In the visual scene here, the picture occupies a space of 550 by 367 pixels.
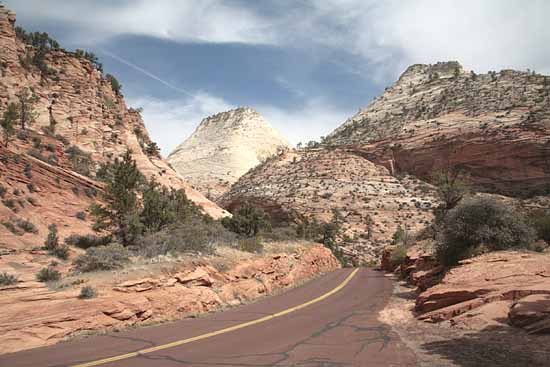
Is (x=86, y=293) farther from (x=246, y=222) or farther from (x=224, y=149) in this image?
(x=224, y=149)

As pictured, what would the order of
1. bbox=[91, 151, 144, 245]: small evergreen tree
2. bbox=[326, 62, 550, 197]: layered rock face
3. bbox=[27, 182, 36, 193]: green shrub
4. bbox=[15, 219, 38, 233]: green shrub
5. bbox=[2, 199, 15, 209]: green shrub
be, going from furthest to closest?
bbox=[326, 62, 550, 197]: layered rock face < bbox=[27, 182, 36, 193]: green shrub < bbox=[2, 199, 15, 209]: green shrub < bbox=[15, 219, 38, 233]: green shrub < bbox=[91, 151, 144, 245]: small evergreen tree

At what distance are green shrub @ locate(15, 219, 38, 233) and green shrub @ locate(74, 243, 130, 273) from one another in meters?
12.9

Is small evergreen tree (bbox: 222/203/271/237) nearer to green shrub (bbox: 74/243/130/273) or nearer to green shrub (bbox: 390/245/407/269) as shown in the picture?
green shrub (bbox: 390/245/407/269)

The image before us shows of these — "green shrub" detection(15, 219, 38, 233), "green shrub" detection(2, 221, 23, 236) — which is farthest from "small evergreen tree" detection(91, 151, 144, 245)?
"green shrub" detection(2, 221, 23, 236)

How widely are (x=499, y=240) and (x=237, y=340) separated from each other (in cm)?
928

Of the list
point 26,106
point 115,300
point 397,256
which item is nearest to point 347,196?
point 397,256

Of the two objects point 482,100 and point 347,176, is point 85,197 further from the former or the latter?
point 482,100

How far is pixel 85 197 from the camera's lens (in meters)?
28.8

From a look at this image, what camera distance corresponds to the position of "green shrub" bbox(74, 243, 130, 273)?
10.7 m

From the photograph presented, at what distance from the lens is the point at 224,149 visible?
4299 inches

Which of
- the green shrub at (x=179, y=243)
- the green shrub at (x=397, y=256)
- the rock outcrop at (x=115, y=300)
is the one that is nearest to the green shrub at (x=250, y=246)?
the green shrub at (x=179, y=243)

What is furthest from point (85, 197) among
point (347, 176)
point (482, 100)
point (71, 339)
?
point (482, 100)

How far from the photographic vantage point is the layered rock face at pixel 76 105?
128 feet

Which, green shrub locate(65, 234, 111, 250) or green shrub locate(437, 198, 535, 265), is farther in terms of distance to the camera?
green shrub locate(65, 234, 111, 250)
